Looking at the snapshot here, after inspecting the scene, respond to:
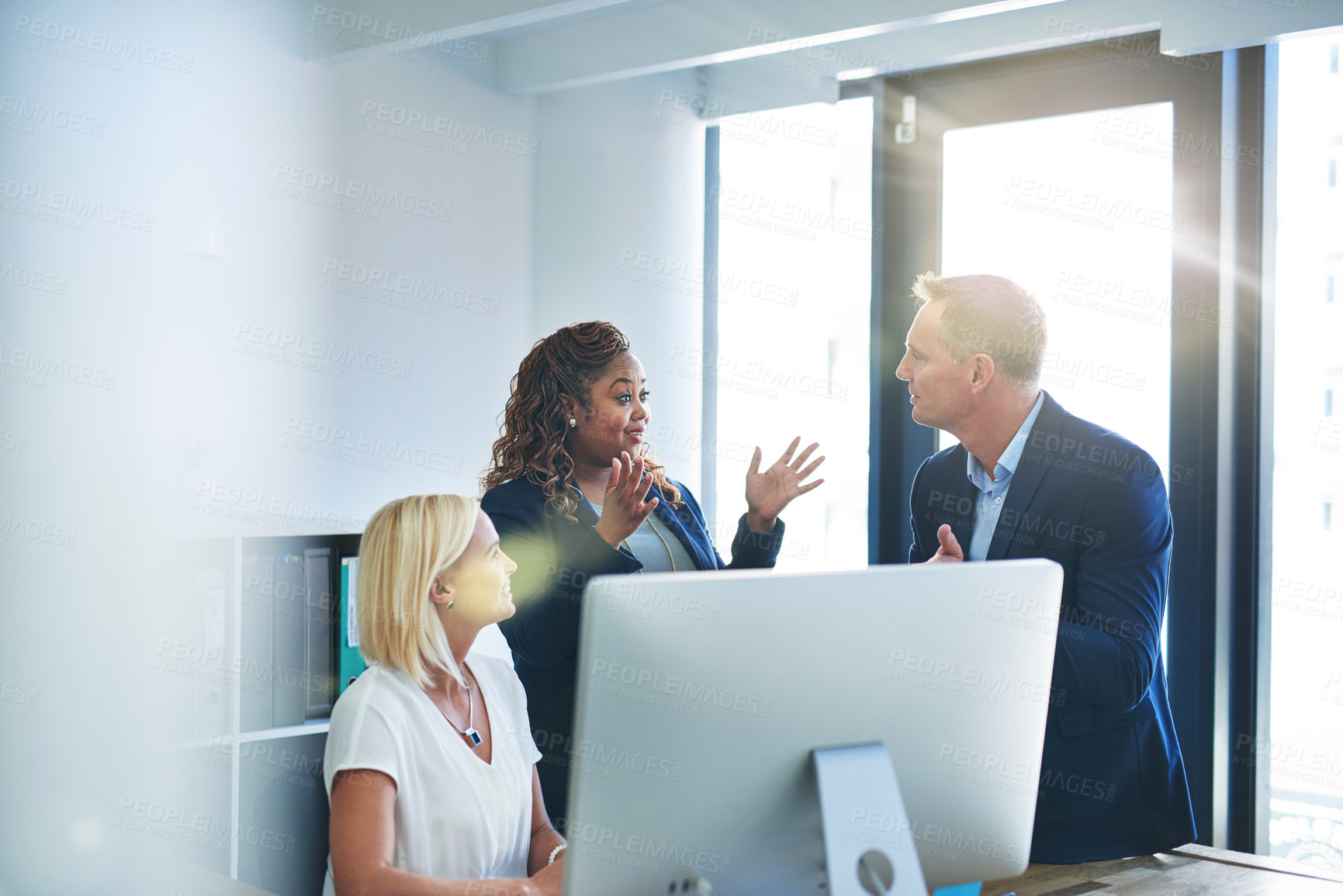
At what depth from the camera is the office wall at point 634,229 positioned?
376 cm

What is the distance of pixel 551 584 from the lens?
7.11ft

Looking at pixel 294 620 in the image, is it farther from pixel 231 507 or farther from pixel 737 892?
pixel 737 892

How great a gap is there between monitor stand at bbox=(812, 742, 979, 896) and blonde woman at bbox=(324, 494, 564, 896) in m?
0.55

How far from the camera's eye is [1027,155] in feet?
11.2

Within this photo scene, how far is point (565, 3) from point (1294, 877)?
7.84ft

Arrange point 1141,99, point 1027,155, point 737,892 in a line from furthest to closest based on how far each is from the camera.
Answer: point 1027,155 < point 1141,99 < point 737,892

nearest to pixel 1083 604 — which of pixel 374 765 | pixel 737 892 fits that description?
pixel 737 892

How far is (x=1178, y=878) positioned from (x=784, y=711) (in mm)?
917

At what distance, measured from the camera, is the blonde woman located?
1.55 m
